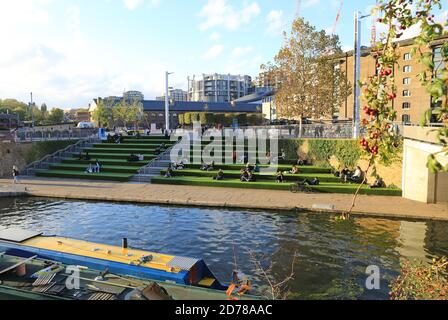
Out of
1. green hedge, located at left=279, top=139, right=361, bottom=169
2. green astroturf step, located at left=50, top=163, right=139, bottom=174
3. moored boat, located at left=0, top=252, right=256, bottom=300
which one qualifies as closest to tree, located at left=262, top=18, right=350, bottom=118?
green hedge, located at left=279, top=139, right=361, bottom=169

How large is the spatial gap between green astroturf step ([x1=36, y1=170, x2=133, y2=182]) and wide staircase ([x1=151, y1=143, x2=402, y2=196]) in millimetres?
3280

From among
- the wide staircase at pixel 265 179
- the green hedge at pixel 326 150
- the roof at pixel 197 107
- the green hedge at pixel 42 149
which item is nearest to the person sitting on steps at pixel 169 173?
the wide staircase at pixel 265 179

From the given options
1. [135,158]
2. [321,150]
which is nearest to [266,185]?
[321,150]

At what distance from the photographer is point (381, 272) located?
13.1 meters

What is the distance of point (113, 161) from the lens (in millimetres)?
37500

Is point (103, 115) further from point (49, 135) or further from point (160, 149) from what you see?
point (160, 149)

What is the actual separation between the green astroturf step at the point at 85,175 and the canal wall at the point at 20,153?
364 centimetres

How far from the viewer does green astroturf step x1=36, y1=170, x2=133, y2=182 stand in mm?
32531

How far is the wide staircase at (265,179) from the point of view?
26219 millimetres

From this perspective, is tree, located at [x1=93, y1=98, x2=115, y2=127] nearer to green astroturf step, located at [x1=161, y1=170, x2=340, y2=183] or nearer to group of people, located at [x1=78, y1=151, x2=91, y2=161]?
group of people, located at [x1=78, y1=151, x2=91, y2=161]

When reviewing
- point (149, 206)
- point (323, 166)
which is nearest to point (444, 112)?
point (149, 206)

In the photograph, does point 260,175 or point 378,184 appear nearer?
point 378,184

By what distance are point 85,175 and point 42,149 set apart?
1004 centimetres

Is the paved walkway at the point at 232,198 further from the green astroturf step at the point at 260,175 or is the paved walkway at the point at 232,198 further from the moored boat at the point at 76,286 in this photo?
the moored boat at the point at 76,286
